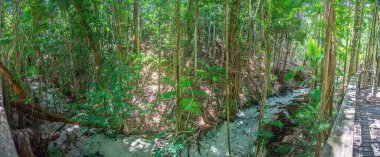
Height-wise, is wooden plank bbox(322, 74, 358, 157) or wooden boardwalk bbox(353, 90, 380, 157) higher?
wooden plank bbox(322, 74, 358, 157)

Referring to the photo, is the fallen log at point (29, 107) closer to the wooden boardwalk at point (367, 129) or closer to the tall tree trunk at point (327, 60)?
the tall tree trunk at point (327, 60)

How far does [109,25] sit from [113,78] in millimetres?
1331

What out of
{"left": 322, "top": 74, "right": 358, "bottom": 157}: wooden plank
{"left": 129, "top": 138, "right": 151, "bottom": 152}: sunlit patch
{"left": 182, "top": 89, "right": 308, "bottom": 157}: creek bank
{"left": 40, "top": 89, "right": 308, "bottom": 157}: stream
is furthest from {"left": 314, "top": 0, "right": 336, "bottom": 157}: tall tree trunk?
{"left": 129, "top": 138, "right": 151, "bottom": 152}: sunlit patch

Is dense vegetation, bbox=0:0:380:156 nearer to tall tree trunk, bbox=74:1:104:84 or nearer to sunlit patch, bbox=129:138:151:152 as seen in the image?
tall tree trunk, bbox=74:1:104:84

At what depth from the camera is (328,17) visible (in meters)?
3.17

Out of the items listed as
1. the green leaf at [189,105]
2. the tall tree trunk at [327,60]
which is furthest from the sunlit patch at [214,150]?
the tall tree trunk at [327,60]

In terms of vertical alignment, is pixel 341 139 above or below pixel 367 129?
above

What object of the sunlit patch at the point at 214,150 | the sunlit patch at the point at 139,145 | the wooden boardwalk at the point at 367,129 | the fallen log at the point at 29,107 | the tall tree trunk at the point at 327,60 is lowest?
the sunlit patch at the point at 214,150

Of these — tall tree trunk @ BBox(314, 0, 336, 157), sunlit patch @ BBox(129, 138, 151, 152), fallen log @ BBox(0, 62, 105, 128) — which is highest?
tall tree trunk @ BBox(314, 0, 336, 157)

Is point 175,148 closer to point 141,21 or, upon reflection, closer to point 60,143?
point 60,143

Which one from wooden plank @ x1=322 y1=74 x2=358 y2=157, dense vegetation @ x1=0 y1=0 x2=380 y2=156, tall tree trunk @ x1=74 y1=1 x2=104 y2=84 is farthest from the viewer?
tall tree trunk @ x1=74 y1=1 x2=104 y2=84

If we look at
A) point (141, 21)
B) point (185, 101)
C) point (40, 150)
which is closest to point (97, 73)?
point (40, 150)

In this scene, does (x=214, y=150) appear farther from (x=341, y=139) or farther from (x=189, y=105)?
(x=341, y=139)

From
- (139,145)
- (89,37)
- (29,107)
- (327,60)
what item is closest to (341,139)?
(327,60)
